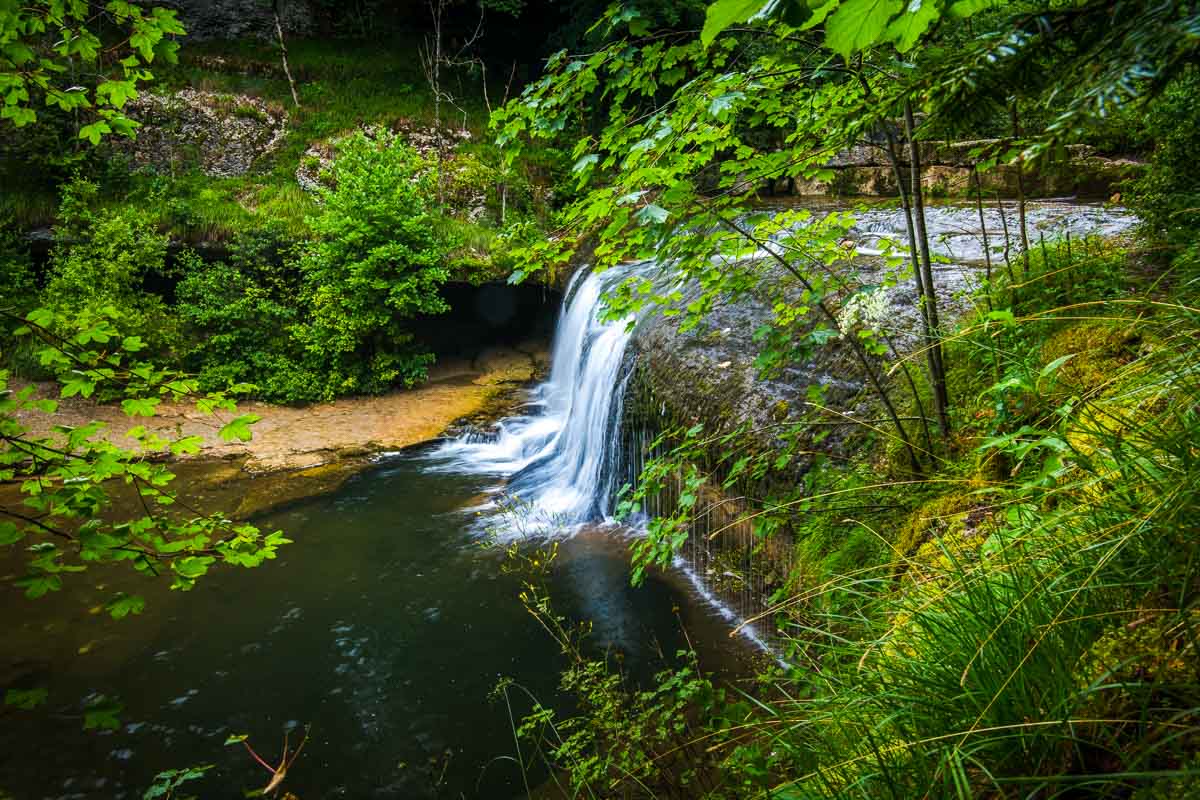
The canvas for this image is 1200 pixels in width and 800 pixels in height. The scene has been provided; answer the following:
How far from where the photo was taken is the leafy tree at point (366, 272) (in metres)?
10.1

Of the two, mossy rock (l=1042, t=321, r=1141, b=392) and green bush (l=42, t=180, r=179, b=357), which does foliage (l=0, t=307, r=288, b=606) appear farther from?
green bush (l=42, t=180, r=179, b=357)

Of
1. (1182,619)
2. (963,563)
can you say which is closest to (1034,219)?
(963,563)

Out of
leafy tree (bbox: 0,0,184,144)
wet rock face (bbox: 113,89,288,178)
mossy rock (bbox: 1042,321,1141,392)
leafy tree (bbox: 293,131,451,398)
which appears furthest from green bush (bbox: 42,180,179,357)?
mossy rock (bbox: 1042,321,1141,392)

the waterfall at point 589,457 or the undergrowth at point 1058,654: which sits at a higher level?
the undergrowth at point 1058,654

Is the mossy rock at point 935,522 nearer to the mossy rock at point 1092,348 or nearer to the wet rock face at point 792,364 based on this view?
the mossy rock at point 1092,348

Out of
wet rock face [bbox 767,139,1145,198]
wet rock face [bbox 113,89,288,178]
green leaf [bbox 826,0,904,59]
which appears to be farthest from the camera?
wet rock face [bbox 113,89,288,178]

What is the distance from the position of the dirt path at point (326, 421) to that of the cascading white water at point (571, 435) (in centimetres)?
83

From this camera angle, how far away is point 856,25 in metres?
1.01

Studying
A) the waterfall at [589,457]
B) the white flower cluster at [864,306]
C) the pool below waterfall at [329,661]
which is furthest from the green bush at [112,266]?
the white flower cluster at [864,306]

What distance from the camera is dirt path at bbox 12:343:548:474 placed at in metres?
8.76

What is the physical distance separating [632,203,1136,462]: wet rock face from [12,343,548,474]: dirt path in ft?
16.1

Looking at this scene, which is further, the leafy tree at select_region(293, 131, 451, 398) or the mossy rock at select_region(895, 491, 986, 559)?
the leafy tree at select_region(293, 131, 451, 398)

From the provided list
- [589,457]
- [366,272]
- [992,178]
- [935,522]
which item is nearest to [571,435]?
[589,457]

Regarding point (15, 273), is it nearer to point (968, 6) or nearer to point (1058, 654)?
point (968, 6)
